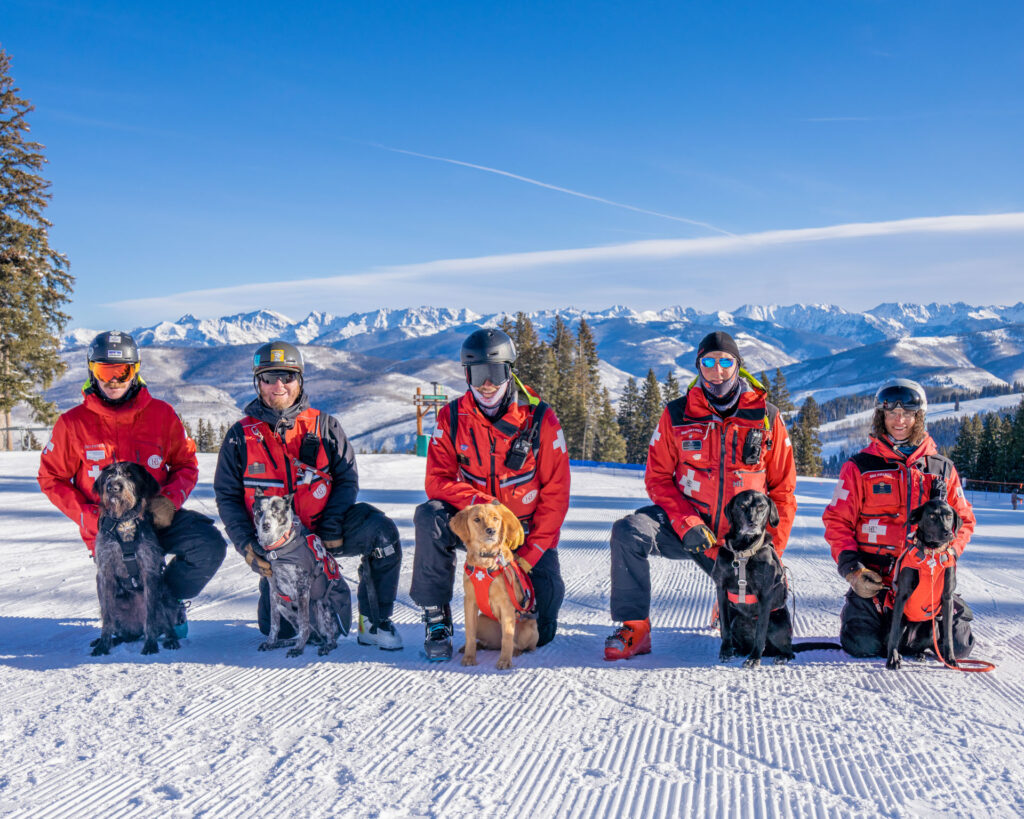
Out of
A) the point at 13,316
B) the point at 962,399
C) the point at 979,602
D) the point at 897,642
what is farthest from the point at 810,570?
the point at 962,399

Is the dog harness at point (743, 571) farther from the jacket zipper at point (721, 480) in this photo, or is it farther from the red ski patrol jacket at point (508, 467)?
the red ski patrol jacket at point (508, 467)

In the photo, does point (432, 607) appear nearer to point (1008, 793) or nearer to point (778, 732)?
point (778, 732)

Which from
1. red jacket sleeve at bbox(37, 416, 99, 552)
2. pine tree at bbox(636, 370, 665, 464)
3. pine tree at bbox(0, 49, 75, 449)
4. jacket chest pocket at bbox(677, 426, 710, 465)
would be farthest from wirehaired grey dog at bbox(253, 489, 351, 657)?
pine tree at bbox(636, 370, 665, 464)

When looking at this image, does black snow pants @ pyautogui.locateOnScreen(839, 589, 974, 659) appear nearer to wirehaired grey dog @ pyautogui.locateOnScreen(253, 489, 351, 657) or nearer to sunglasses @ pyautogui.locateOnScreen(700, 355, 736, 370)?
sunglasses @ pyautogui.locateOnScreen(700, 355, 736, 370)

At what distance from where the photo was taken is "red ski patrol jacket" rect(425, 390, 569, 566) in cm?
409

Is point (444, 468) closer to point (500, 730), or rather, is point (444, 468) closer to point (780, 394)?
point (500, 730)

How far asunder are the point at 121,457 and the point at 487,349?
248 centimetres

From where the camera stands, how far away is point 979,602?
5.12m

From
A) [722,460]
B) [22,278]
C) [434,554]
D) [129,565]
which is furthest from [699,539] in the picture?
[22,278]

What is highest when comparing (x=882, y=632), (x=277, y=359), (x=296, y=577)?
(x=277, y=359)

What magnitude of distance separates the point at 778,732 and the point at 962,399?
225m

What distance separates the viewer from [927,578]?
356cm

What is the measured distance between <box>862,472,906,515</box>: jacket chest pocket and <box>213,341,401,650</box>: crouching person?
2.90 metres

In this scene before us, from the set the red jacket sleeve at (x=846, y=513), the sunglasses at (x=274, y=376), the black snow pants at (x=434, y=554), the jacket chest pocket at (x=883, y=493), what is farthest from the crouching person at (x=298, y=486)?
the jacket chest pocket at (x=883, y=493)
